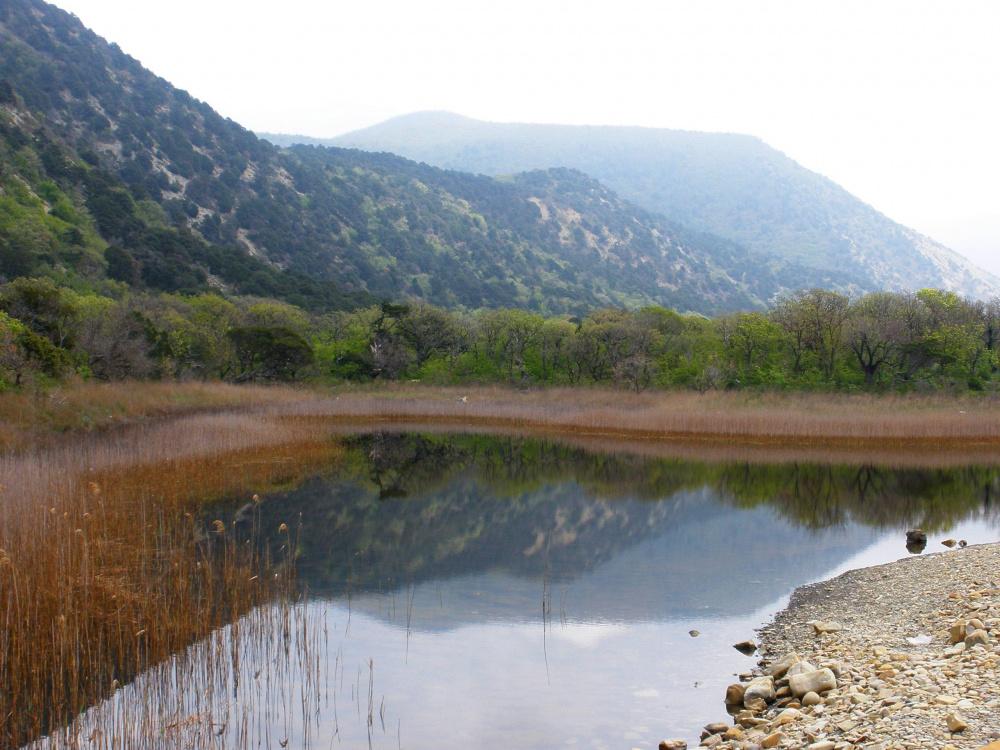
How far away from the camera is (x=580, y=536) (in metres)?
17.3

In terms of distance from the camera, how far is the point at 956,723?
602 centimetres

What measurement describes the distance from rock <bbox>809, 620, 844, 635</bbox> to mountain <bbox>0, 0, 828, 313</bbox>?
55.0 m

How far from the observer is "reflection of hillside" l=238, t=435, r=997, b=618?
1384 cm

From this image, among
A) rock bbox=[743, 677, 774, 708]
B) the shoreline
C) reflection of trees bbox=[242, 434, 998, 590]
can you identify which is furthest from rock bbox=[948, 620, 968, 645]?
the shoreline

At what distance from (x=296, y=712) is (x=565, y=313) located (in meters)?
99.0

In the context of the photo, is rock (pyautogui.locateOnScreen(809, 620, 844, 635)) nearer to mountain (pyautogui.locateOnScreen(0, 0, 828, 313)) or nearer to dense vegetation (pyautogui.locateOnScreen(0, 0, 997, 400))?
dense vegetation (pyautogui.locateOnScreen(0, 0, 997, 400))

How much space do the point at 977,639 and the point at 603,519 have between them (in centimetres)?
1083

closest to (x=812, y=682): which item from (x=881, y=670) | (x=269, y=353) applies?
(x=881, y=670)

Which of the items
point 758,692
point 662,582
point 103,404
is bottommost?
point 662,582

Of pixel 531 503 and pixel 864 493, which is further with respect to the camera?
pixel 864 493

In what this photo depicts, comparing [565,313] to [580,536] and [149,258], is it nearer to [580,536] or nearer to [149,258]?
[149,258]

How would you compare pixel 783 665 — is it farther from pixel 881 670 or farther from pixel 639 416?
pixel 639 416

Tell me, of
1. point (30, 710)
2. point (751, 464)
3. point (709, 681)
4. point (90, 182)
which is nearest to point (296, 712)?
point (30, 710)

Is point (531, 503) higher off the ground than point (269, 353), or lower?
lower
